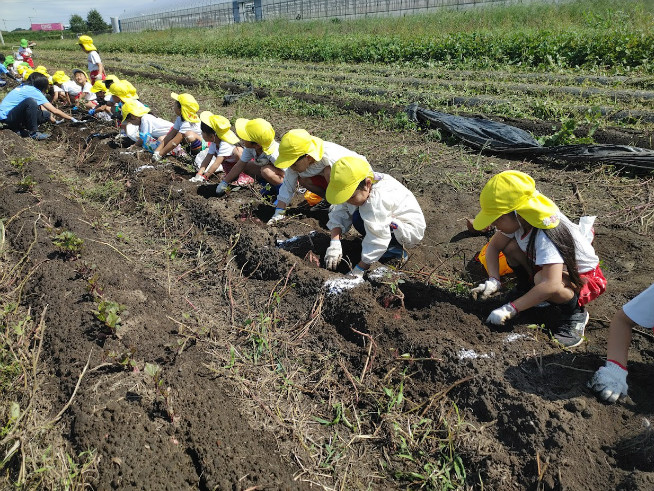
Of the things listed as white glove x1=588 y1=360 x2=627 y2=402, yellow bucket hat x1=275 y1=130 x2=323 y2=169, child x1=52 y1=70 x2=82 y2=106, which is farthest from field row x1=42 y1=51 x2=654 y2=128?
white glove x1=588 y1=360 x2=627 y2=402

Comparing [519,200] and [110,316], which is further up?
[519,200]

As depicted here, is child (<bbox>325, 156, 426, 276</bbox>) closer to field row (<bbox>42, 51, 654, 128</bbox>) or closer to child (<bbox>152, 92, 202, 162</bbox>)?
child (<bbox>152, 92, 202, 162</bbox>)

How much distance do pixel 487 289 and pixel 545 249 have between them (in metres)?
0.48

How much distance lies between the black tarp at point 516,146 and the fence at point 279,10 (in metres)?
13.5

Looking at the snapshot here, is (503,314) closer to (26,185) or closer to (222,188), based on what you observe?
(222,188)

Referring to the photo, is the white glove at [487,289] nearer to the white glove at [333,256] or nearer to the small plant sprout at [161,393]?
the white glove at [333,256]

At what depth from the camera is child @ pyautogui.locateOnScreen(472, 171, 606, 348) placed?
2.32 m

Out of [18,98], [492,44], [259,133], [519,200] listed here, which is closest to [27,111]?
[18,98]

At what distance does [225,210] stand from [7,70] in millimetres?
16075

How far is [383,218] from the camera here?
3.06 meters

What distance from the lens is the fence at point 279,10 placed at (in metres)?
21.4

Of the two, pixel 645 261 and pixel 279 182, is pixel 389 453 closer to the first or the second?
pixel 645 261

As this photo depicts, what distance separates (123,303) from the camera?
2980mm

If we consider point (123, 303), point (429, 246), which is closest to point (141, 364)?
point (123, 303)
